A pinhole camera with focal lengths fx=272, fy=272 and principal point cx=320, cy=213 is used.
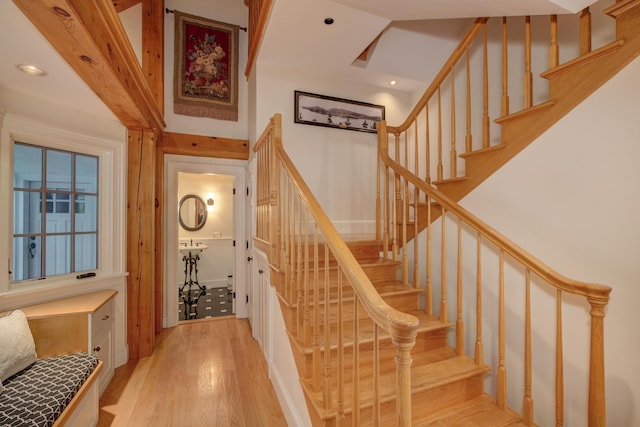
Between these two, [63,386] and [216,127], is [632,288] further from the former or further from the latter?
[216,127]

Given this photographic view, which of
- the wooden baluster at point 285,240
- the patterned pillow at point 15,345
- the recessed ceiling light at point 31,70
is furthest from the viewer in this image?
the wooden baluster at point 285,240

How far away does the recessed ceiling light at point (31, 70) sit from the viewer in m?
1.67

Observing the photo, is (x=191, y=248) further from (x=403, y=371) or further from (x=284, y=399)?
(x=403, y=371)

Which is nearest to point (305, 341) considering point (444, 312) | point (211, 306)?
point (444, 312)

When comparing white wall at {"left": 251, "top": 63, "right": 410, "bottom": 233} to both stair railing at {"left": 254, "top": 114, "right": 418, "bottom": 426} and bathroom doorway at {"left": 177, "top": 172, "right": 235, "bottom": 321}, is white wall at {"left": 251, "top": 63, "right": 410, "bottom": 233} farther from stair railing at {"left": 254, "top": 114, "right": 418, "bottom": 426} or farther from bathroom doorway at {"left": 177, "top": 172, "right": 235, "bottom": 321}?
bathroom doorway at {"left": 177, "top": 172, "right": 235, "bottom": 321}

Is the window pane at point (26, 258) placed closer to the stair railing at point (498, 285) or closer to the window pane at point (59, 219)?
the window pane at point (59, 219)

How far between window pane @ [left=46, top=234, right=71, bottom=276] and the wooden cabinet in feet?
0.92

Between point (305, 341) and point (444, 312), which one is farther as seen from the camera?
point (444, 312)

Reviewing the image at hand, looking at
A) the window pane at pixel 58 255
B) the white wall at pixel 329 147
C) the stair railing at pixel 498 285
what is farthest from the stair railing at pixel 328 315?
the window pane at pixel 58 255

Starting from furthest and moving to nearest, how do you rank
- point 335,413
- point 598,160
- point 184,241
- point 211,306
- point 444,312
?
→ point 184,241
point 211,306
point 444,312
point 598,160
point 335,413

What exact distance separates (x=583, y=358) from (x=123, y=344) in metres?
3.52

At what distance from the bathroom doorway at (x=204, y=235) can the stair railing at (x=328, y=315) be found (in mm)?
3161

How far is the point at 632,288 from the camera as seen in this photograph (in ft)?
4.42

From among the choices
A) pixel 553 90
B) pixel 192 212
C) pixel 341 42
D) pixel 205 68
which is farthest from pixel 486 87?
pixel 192 212
